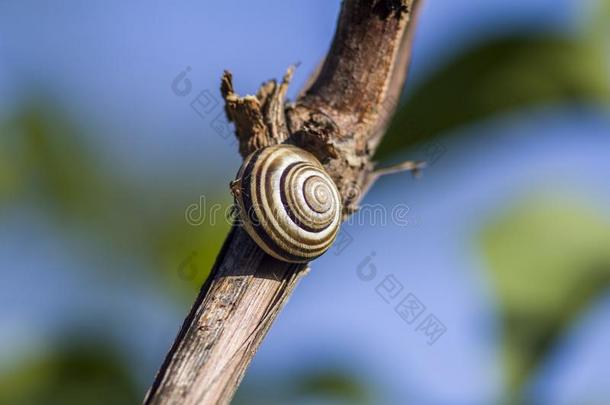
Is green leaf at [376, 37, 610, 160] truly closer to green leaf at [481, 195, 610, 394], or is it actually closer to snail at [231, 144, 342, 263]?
snail at [231, 144, 342, 263]

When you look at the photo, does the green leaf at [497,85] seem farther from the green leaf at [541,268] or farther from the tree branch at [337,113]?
the green leaf at [541,268]

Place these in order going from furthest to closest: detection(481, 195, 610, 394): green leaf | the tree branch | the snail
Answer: detection(481, 195, 610, 394): green leaf < the snail < the tree branch

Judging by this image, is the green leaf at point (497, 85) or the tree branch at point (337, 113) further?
the green leaf at point (497, 85)

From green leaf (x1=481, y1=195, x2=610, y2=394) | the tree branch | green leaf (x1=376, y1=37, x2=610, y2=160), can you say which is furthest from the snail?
green leaf (x1=481, y1=195, x2=610, y2=394)

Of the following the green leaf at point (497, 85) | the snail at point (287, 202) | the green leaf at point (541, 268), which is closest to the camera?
the snail at point (287, 202)

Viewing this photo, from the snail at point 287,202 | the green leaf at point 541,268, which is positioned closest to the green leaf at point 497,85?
the snail at point 287,202

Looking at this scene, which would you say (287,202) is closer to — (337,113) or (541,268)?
(337,113)

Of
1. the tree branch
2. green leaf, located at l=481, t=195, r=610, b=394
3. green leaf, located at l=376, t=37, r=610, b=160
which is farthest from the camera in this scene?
green leaf, located at l=481, t=195, r=610, b=394

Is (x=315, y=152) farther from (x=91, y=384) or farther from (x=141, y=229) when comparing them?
(x=141, y=229)
